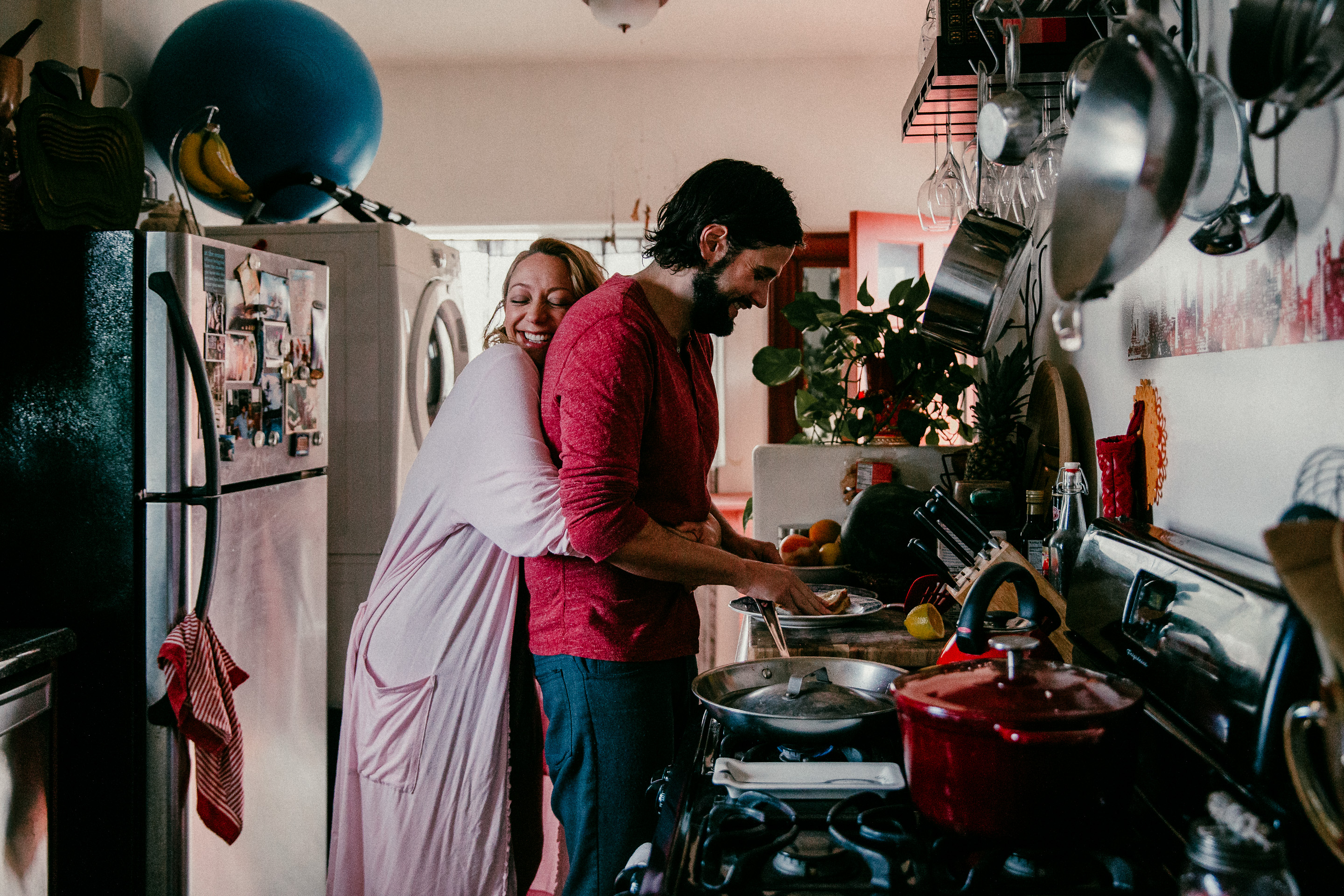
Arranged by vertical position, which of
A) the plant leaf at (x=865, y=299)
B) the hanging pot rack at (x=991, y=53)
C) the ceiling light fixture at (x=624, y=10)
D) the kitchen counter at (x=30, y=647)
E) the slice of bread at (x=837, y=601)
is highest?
the ceiling light fixture at (x=624, y=10)

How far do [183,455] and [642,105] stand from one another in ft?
11.0

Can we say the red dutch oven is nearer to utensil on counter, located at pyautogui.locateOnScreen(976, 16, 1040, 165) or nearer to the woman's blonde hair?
utensil on counter, located at pyautogui.locateOnScreen(976, 16, 1040, 165)

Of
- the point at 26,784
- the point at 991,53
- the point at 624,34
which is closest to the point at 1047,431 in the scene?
the point at 991,53

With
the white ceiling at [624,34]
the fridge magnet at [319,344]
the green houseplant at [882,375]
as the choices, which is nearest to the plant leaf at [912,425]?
the green houseplant at [882,375]

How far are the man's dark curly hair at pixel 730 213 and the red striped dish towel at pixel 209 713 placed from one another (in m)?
1.04

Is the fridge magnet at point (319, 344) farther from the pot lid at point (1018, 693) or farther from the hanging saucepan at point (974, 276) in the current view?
the pot lid at point (1018, 693)

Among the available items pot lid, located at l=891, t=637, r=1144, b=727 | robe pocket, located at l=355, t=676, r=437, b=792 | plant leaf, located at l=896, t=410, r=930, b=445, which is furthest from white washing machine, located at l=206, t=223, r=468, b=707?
pot lid, located at l=891, t=637, r=1144, b=727

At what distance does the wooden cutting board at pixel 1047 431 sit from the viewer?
1.74 metres

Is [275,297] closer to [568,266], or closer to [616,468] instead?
[568,266]

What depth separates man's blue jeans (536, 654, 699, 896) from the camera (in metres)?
1.38

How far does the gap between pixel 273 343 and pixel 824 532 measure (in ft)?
4.06

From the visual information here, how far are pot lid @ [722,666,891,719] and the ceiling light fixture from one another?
2.03 metres

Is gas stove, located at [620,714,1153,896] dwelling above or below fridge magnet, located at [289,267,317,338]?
below

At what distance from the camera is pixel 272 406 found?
6.81 ft
